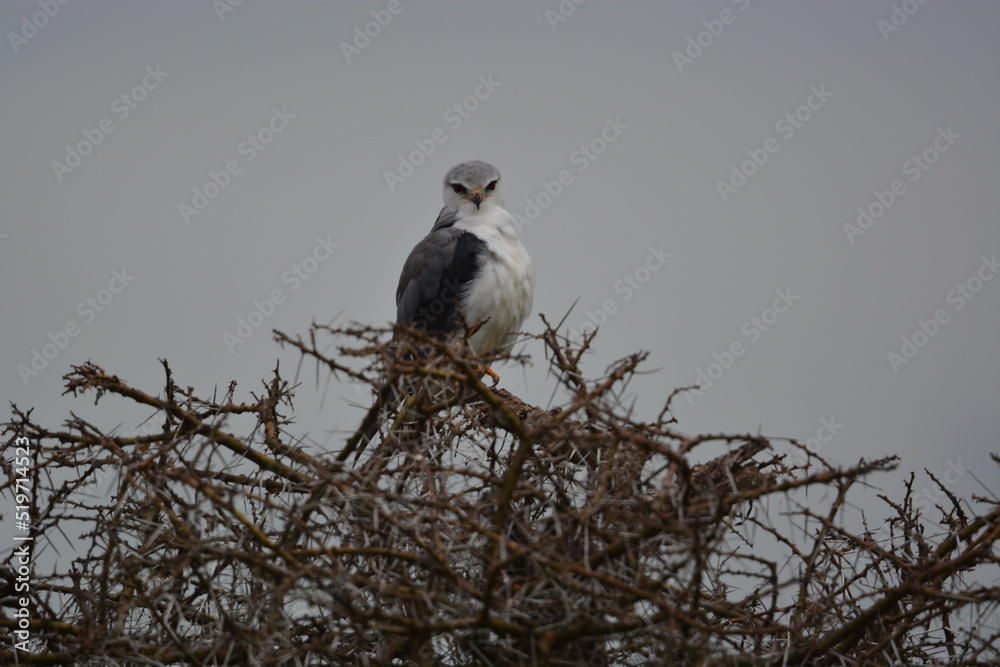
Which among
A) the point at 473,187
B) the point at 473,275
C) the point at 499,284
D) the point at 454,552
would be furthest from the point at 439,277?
the point at 454,552

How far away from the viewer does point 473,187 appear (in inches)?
266

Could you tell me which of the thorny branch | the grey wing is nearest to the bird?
the grey wing

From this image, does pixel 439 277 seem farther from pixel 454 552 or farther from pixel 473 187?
pixel 454 552

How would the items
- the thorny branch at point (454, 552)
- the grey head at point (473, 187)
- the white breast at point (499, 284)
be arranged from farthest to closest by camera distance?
1. the grey head at point (473, 187)
2. the white breast at point (499, 284)
3. the thorny branch at point (454, 552)

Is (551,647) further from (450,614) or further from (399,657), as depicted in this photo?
(399,657)

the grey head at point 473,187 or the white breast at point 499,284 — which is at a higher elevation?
the grey head at point 473,187

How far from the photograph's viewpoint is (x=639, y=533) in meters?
2.78

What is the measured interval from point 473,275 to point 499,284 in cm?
18

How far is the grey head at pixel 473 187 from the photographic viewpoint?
6750 mm

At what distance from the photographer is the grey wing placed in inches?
244

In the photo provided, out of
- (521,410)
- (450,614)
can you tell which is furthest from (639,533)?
(521,410)

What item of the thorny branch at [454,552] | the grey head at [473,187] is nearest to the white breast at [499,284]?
the grey head at [473,187]

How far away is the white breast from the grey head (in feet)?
0.49

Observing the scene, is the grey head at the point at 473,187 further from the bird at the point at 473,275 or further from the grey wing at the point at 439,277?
the grey wing at the point at 439,277
